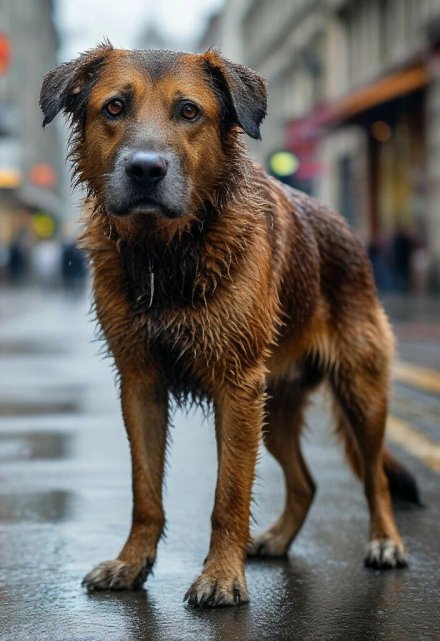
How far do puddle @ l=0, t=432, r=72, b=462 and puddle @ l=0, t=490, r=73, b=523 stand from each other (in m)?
1.40

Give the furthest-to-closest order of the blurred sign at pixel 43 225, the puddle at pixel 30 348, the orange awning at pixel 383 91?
1. the blurred sign at pixel 43 225
2. the orange awning at pixel 383 91
3. the puddle at pixel 30 348

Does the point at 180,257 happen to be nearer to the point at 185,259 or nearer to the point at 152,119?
the point at 185,259

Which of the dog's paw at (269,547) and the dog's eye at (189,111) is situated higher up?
the dog's eye at (189,111)

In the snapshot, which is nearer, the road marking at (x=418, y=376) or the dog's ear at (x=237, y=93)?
the dog's ear at (x=237, y=93)

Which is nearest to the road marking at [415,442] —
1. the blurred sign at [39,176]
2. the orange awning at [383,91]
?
the orange awning at [383,91]

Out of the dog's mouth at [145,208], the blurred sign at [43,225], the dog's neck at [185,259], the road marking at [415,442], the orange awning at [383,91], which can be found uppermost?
the orange awning at [383,91]

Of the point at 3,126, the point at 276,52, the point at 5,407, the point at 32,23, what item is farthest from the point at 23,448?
the point at 32,23

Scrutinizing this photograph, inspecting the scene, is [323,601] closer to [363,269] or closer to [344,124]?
[363,269]

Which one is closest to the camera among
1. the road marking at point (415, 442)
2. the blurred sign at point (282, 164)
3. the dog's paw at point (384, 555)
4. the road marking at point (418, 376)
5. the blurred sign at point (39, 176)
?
the dog's paw at point (384, 555)

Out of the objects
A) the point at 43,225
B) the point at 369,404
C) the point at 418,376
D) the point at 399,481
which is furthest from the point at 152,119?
the point at 43,225

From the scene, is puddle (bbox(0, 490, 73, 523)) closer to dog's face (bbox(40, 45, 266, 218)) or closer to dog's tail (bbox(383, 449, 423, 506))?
dog's tail (bbox(383, 449, 423, 506))

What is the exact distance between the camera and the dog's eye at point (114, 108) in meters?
4.79

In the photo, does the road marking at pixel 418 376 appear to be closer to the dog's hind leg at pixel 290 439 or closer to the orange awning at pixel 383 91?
the dog's hind leg at pixel 290 439

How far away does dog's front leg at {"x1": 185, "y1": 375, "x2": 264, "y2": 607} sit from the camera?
16.4 ft
